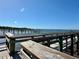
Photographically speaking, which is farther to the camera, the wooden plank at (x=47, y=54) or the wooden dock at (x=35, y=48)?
the wooden dock at (x=35, y=48)

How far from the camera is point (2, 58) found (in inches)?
131

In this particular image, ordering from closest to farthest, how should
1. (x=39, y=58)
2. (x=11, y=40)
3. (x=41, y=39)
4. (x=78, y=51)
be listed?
(x=39, y=58) < (x=41, y=39) < (x=11, y=40) < (x=78, y=51)

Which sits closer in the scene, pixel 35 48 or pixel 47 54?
pixel 47 54

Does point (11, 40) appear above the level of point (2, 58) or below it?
above

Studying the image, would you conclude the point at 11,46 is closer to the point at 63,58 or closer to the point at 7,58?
the point at 7,58

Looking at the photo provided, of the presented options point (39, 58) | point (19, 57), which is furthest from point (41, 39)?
point (39, 58)

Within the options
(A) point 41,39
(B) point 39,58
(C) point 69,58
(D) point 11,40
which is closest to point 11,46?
(D) point 11,40

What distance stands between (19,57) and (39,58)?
8.58 feet

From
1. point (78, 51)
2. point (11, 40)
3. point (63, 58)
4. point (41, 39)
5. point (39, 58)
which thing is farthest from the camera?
point (78, 51)

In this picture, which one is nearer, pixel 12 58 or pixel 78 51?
pixel 12 58

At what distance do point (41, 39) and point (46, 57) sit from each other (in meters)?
2.23

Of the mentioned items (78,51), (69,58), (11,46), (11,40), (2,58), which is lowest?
(78,51)

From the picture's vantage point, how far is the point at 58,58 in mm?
853

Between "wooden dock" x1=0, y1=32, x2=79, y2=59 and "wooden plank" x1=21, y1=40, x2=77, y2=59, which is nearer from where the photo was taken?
"wooden plank" x1=21, y1=40, x2=77, y2=59
